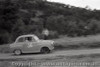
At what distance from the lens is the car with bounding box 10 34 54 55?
1547 centimetres

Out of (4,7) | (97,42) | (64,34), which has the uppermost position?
(4,7)

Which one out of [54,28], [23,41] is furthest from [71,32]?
[23,41]

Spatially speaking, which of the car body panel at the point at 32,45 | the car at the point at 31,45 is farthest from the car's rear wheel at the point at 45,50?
the car body panel at the point at 32,45

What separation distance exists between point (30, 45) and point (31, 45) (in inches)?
3.9

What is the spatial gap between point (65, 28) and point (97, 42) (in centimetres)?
1734

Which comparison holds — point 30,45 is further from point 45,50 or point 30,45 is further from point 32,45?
point 45,50

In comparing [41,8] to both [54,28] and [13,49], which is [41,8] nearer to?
[54,28]

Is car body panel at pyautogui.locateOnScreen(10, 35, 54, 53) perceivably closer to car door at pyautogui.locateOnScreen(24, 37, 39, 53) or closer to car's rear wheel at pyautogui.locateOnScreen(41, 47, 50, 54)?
car door at pyautogui.locateOnScreen(24, 37, 39, 53)

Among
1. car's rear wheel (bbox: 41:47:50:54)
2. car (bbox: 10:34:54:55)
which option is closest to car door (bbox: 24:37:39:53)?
car (bbox: 10:34:54:55)

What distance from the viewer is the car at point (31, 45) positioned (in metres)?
15.5

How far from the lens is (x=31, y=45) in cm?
1570

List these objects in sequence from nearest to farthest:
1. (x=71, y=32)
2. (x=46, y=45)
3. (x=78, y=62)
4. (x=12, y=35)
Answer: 1. (x=78, y=62)
2. (x=46, y=45)
3. (x=12, y=35)
4. (x=71, y=32)

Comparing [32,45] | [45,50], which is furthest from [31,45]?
[45,50]

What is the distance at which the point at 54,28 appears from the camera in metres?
33.5
